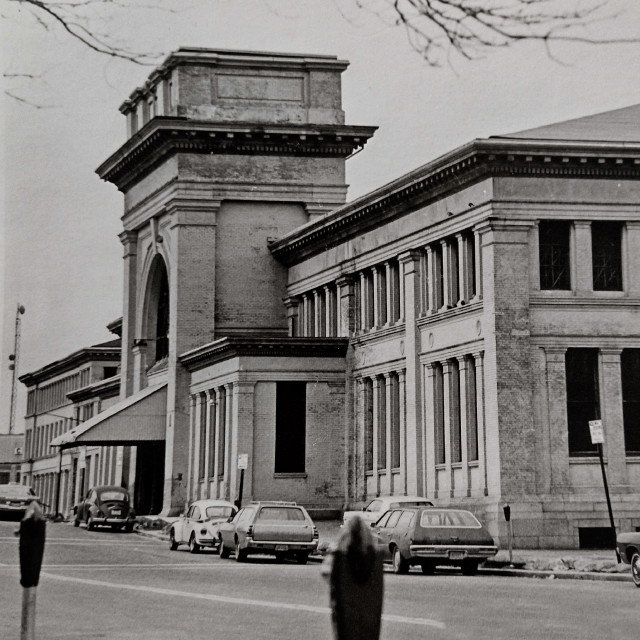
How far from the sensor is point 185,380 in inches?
2325

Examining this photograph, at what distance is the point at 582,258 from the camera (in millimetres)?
39656

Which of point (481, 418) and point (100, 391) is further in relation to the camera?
point (100, 391)

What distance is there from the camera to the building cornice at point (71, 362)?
101 m

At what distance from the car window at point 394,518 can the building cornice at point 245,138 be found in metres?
31.5

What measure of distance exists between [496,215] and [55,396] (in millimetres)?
78156

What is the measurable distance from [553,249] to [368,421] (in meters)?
12.0

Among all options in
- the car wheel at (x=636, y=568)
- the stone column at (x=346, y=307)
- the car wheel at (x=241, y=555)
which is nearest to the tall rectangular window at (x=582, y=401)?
the car wheel at (x=241, y=555)

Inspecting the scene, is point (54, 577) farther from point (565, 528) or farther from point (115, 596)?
point (565, 528)

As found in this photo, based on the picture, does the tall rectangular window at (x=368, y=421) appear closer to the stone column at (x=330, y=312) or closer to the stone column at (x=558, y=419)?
the stone column at (x=330, y=312)

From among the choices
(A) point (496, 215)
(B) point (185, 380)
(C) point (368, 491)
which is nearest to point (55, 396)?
(B) point (185, 380)

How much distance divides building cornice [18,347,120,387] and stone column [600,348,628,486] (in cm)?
6560

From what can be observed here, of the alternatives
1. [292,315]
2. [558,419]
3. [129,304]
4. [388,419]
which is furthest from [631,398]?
[129,304]

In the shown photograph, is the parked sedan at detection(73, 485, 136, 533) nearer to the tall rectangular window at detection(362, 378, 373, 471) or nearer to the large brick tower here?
the large brick tower

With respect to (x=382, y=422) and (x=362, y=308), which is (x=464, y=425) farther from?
(x=362, y=308)
